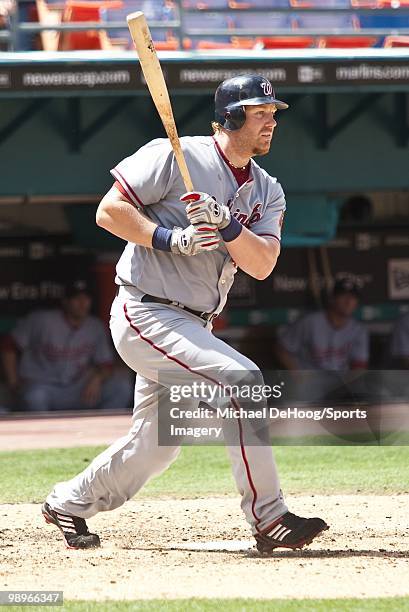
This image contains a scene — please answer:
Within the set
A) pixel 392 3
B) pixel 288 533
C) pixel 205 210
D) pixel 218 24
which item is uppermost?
pixel 392 3

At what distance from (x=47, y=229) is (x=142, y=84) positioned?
2972 millimetres

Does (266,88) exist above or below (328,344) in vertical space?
above

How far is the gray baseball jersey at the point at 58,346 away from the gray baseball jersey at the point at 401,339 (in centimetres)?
302

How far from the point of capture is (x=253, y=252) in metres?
4.43

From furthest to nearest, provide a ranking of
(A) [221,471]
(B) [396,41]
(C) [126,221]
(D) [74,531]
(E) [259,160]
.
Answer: (E) [259,160]
(B) [396,41]
(A) [221,471]
(D) [74,531]
(C) [126,221]

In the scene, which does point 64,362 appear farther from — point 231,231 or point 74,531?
point 231,231

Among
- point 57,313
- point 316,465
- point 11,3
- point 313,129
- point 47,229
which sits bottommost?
point 316,465

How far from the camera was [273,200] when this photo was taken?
4754mm

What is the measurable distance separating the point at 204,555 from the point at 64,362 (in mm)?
6991

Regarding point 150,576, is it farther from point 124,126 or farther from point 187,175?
point 124,126

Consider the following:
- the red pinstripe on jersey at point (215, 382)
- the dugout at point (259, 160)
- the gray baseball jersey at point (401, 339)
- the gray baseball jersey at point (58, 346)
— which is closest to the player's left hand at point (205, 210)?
the red pinstripe on jersey at point (215, 382)

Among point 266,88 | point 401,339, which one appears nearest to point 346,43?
point 401,339

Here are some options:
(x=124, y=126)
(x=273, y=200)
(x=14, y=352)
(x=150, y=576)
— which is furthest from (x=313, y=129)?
(x=150, y=576)

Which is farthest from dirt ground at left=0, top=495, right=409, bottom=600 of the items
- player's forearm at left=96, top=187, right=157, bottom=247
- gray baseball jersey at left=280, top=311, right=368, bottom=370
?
gray baseball jersey at left=280, top=311, right=368, bottom=370
